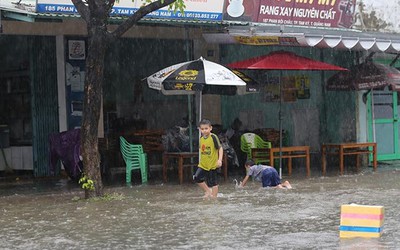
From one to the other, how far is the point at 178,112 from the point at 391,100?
5899 mm

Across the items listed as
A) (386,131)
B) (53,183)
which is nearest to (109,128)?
(53,183)

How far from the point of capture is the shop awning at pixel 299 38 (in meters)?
16.5

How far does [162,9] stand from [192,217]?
215 inches

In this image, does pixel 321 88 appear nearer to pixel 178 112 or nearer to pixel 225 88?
pixel 178 112

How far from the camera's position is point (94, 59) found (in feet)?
44.0

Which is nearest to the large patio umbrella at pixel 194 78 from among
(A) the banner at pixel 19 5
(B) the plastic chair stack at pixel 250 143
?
(B) the plastic chair stack at pixel 250 143

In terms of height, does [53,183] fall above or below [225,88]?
below

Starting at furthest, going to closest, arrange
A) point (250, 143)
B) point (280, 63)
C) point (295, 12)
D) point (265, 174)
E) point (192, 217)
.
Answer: point (295, 12) → point (250, 143) → point (280, 63) → point (265, 174) → point (192, 217)

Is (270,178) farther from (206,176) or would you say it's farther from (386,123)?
(386,123)

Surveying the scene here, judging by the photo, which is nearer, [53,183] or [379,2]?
[53,183]

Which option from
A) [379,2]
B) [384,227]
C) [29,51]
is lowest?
[384,227]

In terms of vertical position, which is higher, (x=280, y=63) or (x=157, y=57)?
(x=157, y=57)

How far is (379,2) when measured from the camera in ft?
69.3

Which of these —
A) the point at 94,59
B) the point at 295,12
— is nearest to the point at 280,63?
the point at 295,12
